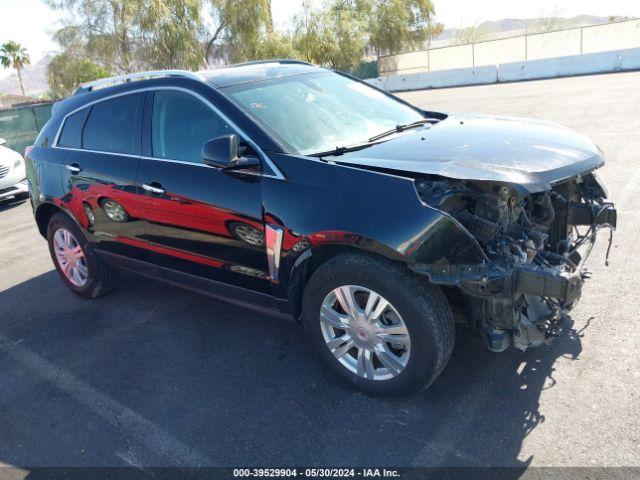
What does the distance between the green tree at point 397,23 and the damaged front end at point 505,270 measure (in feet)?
149

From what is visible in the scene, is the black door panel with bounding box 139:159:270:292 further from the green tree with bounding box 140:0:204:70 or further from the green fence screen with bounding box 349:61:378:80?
the green fence screen with bounding box 349:61:378:80

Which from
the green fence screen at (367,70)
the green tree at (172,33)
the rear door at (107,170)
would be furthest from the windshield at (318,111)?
the green fence screen at (367,70)

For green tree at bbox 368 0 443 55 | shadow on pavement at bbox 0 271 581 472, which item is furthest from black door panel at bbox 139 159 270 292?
green tree at bbox 368 0 443 55

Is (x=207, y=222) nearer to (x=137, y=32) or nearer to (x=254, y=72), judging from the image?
(x=254, y=72)

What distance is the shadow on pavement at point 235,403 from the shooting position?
2.90 m

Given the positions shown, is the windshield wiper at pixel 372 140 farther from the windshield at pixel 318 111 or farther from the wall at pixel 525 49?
the wall at pixel 525 49

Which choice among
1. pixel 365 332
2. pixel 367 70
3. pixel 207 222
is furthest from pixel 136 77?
pixel 367 70

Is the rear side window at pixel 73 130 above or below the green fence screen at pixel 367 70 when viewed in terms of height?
above

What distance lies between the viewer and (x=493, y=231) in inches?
113

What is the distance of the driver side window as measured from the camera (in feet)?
12.3

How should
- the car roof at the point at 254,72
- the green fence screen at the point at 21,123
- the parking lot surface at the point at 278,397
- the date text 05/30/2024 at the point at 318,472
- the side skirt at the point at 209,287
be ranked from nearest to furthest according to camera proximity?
the date text 05/30/2024 at the point at 318,472 → the parking lot surface at the point at 278,397 → the side skirt at the point at 209,287 → the car roof at the point at 254,72 → the green fence screen at the point at 21,123

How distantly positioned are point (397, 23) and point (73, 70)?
25000 millimetres

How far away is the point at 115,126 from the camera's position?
451cm

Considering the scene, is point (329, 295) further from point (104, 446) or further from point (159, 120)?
point (159, 120)
